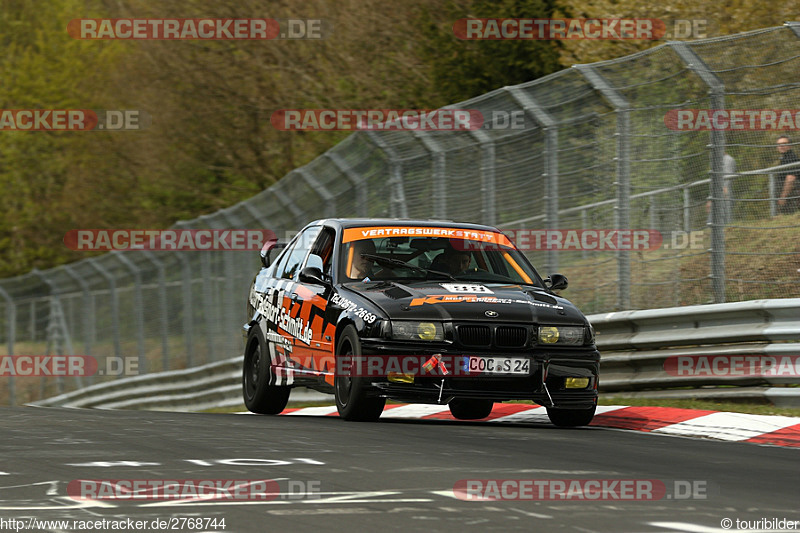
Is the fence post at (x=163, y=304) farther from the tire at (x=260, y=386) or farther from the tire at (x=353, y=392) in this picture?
the tire at (x=353, y=392)

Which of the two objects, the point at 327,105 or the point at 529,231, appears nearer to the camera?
the point at 529,231

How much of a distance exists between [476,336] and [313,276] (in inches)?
68.9

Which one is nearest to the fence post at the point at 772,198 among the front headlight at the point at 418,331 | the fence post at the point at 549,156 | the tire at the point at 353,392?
the fence post at the point at 549,156

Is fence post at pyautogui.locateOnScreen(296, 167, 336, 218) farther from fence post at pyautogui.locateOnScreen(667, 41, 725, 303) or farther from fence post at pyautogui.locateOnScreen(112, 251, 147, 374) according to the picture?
fence post at pyautogui.locateOnScreen(112, 251, 147, 374)

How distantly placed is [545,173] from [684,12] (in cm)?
1313

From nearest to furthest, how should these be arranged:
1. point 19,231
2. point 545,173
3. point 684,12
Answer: point 545,173 → point 684,12 → point 19,231

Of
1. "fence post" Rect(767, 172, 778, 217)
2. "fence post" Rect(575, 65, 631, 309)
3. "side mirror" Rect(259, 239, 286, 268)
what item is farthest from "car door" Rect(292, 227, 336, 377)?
"fence post" Rect(767, 172, 778, 217)

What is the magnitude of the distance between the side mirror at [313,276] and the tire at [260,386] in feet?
4.87

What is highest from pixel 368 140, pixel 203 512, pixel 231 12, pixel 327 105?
pixel 231 12

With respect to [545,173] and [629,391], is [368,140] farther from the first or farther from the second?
[629,391]

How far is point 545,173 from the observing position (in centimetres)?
1441

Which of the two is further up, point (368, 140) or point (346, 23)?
point (346, 23)

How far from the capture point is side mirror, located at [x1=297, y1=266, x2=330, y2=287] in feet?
37.3

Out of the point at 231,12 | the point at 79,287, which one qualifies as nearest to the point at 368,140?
the point at 79,287
